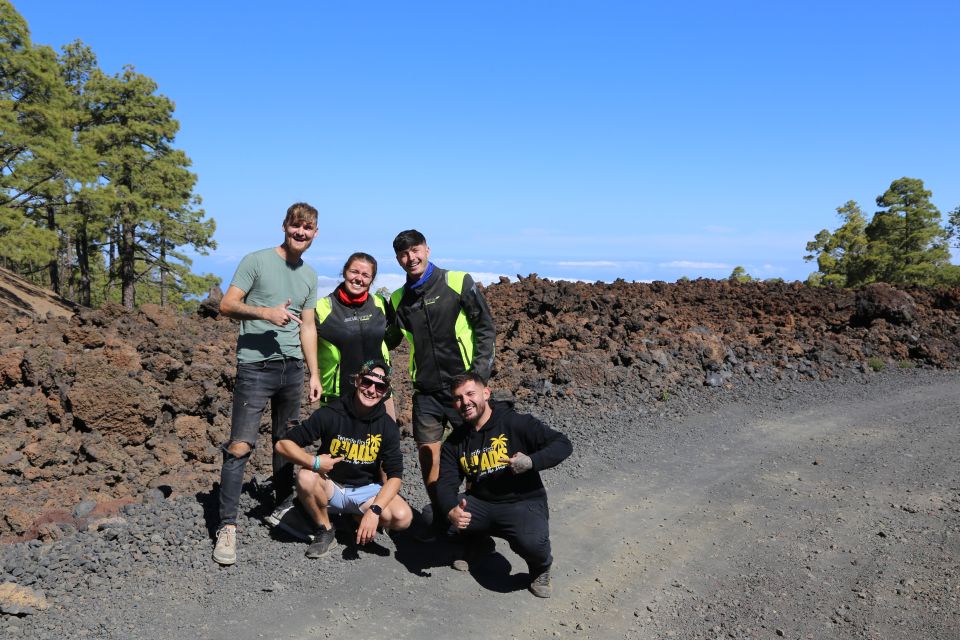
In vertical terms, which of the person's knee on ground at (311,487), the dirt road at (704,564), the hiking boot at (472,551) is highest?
the person's knee on ground at (311,487)

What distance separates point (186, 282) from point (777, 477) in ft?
82.1

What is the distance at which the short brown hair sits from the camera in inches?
181

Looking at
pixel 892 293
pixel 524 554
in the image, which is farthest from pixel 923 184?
pixel 524 554

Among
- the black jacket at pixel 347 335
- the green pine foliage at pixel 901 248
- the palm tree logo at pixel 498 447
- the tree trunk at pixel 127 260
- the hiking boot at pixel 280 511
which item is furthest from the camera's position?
the green pine foliage at pixel 901 248

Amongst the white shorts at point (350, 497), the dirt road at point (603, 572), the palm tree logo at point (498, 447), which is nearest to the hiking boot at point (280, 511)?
the dirt road at point (603, 572)

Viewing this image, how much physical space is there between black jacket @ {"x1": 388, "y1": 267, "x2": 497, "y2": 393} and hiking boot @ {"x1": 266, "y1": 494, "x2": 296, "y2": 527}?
1.41 m

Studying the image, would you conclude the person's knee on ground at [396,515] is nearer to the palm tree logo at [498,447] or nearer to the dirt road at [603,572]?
the dirt road at [603,572]

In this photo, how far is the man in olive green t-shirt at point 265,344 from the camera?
4613 mm

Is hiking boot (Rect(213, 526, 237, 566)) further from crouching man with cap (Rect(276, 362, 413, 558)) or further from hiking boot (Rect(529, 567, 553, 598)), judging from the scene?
hiking boot (Rect(529, 567, 553, 598))

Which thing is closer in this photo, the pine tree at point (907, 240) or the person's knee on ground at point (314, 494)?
the person's knee on ground at point (314, 494)

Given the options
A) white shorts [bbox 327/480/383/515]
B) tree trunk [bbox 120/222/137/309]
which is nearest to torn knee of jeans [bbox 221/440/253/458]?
white shorts [bbox 327/480/383/515]

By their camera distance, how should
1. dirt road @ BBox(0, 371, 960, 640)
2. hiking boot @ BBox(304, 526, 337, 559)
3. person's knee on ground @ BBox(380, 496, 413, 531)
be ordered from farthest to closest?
hiking boot @ BBox(304, 526, 337, 559) < person's knee on ground @ BBox(380, 496, 413, 531) < dirt road @ BBox(0, 371, 960, 640)

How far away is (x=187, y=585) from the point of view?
4328mm

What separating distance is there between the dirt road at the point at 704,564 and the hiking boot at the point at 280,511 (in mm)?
549
